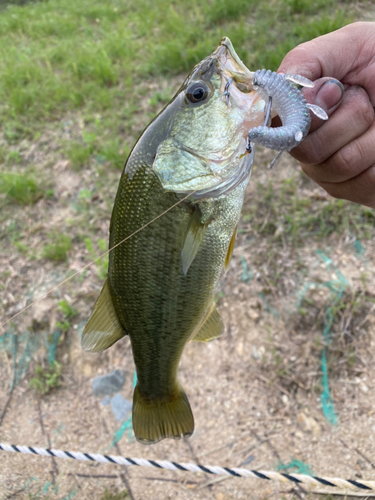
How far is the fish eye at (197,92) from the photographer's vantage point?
1300mm

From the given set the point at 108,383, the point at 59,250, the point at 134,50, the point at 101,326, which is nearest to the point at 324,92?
the point at 101,326

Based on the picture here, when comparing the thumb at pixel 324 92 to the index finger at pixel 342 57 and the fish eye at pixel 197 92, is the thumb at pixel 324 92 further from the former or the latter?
the fish eye at pixel 197 92

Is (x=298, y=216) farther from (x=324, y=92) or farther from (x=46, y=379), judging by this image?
(x=46, y=379)

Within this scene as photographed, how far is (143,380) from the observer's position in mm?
1621

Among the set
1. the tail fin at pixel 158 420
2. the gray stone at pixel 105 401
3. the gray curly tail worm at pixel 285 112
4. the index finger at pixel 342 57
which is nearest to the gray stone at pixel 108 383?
the gray stone at pixel 105 401

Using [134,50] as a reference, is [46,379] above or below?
below

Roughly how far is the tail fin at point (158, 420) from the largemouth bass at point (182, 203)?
387 mm

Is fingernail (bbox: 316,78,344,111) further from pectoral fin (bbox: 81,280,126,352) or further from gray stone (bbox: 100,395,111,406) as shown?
gray stone (bbox: 100,395,111,406)

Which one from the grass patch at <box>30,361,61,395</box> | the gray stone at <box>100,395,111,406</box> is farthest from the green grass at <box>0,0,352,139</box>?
the gray stone at <box>100,395,111,406</box>

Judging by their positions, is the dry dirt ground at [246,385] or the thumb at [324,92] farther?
the dry dirt ground at [246,385]

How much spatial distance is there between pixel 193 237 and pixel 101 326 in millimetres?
553

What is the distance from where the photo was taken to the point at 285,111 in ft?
3.52

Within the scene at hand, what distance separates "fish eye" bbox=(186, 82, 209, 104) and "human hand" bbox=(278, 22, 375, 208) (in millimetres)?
310

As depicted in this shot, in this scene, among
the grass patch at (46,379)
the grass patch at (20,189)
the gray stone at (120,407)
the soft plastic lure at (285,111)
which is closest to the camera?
the soft plastic lure at (285,111)
